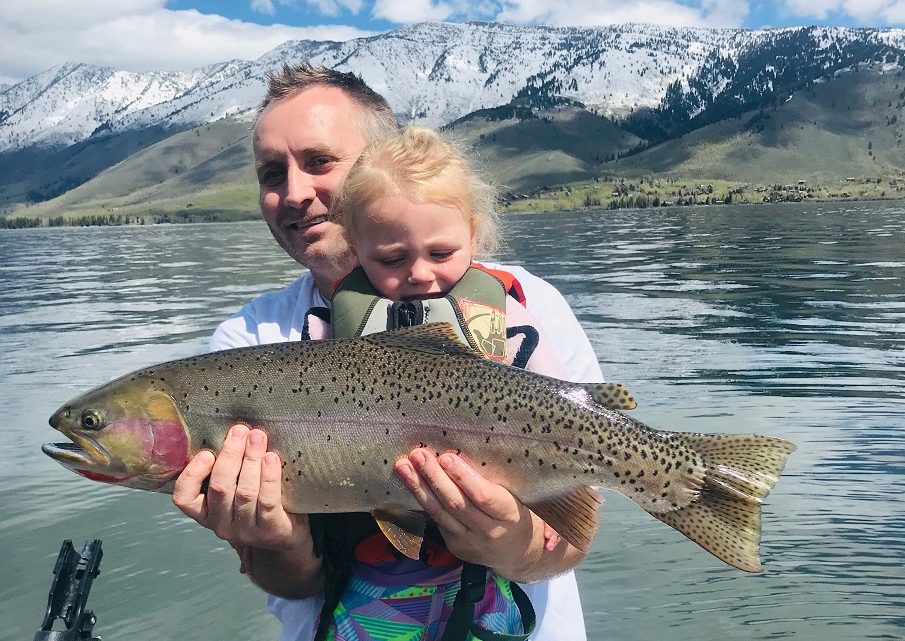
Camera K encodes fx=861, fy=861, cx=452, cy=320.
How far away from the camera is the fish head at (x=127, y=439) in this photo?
12.8ft

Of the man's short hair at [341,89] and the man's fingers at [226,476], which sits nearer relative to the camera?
the man's fingers at [226,476]

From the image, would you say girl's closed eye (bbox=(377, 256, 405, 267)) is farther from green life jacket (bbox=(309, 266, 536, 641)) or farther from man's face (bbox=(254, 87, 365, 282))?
man's face (bbox=(254, 87, 365, 282))

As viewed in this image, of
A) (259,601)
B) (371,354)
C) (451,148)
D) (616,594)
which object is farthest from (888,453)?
(371,354)

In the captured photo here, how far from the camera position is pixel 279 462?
3.83 m

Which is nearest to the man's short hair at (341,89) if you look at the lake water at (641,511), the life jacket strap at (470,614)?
the life jacket strap at (470,614)

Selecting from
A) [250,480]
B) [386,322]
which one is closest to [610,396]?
[386,322]

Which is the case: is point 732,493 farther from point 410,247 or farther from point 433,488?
point 410,247

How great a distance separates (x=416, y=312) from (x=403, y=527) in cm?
119

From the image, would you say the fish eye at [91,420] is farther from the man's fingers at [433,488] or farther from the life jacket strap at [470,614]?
the life jacket strap at [470,614]

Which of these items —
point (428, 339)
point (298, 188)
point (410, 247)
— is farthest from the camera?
point (298, 188)

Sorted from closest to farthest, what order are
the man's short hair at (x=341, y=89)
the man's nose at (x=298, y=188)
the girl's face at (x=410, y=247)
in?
the girl's face at (x=410, y=247)
the man's nose at (x=298, y=188)
the man's short hair at (x=341, y=89)

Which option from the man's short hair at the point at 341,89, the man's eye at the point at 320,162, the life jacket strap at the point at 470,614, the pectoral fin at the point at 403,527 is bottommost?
the life jacket strap at the point at 470,614

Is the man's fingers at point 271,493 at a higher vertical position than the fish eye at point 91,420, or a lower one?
lower

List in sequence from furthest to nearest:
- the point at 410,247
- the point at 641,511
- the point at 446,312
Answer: the point at 641,511
the point at 410,247
the point at 446,312
